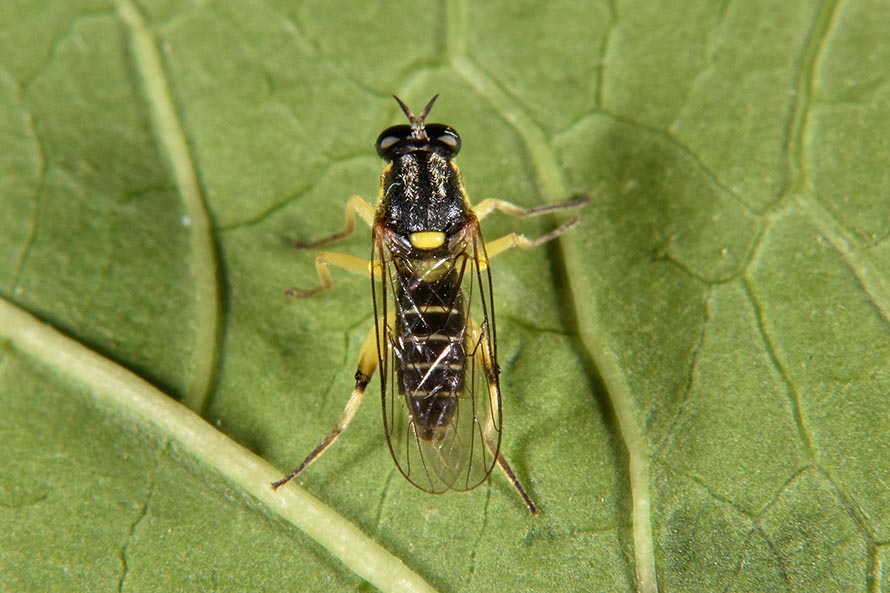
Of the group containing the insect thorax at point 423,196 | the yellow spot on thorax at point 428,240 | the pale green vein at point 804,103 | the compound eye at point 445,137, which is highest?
the pale green vein at point 804,103

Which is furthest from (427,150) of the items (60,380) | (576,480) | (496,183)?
(60,380)

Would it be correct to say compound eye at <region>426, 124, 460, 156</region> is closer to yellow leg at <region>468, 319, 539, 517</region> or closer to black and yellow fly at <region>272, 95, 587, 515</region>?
black and yellow fly at <region>272, 95, 587, 515</region>

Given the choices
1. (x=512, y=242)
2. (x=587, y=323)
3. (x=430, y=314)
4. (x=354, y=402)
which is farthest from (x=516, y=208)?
(x=354, y=402)

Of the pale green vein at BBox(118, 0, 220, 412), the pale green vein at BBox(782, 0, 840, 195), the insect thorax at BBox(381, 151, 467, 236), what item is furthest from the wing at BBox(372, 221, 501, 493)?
the pale green vein at BBox(782, 0, 840, 195)

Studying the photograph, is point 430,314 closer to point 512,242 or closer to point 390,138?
point 512,242

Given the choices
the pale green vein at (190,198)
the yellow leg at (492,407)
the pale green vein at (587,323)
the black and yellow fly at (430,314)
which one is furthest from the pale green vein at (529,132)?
the pale green vein at (190,198)

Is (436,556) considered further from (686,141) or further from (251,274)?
(686,141)

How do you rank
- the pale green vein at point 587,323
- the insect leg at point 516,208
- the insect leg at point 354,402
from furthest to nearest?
the insect leg at point 516,208, the insect leg at point 354,402, the pale green vein at point 587,323

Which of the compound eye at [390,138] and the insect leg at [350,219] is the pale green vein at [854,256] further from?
the insect leg at [350,219]
